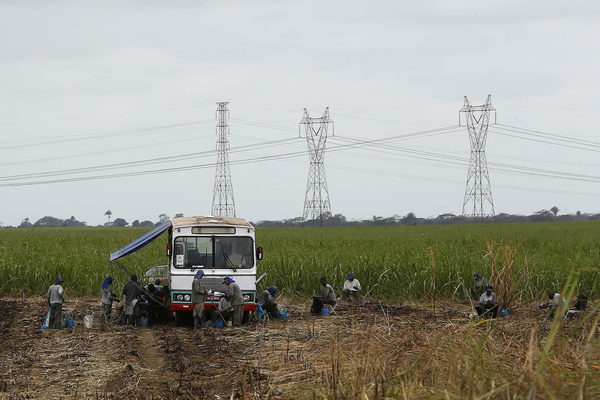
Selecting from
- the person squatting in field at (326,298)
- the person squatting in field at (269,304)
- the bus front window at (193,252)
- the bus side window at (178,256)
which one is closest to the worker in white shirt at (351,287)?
the person squatting in field at (326,298)

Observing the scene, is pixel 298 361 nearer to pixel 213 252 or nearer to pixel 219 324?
pixel 219 324

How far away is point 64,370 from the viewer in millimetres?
12352

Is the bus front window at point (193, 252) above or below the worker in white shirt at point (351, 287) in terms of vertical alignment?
above

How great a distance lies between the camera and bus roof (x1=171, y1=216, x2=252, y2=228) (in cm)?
1891

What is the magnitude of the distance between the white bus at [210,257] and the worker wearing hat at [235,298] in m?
0.52

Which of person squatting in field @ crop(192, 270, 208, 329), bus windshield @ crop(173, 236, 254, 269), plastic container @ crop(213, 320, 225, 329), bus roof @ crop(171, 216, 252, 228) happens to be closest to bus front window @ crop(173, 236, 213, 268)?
bus windshield @ crop(173, 236, 254, 269)

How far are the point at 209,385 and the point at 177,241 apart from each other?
26.7ft

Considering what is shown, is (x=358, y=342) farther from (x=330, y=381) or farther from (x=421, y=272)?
(x=421, y=272)

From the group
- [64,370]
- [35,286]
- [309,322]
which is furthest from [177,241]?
[35,286]

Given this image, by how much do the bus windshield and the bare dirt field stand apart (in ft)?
5.10

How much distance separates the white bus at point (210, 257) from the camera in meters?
18.5

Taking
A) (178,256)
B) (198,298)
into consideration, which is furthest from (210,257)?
(198,298)

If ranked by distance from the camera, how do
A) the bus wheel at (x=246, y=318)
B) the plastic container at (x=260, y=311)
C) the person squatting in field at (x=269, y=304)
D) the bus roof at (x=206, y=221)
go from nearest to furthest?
the bus roof at (x=206, y=221), the bus wheel at (x=246, y=318), the plastic container at (x=260, y=311), the person squatting in field at (x=269, y=304)

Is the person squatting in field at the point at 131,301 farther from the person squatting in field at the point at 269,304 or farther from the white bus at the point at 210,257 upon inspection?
the person squatting in field at the point at 269,304
